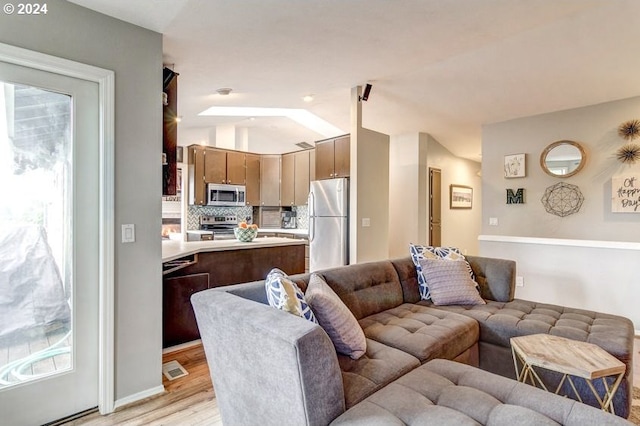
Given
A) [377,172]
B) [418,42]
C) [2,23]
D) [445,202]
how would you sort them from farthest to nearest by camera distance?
[445,202]
[377,172]
[418,42]
[2,23]

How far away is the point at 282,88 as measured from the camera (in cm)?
385

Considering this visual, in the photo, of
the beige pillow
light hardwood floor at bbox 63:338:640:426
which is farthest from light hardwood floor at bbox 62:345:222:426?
the beige pillow

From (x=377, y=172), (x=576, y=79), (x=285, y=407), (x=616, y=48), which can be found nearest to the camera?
(x=285, y=407)

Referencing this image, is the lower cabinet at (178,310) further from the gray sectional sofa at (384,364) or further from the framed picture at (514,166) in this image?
the framed picture at (514,166)

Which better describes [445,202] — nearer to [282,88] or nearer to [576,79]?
[576,79]

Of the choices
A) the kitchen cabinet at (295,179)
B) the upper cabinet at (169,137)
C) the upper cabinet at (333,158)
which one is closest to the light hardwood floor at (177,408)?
the upper cabinet at (169,137)

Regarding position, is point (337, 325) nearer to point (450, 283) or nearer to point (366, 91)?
point (450, 283)

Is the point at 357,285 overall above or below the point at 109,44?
below

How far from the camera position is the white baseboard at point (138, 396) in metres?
2.06

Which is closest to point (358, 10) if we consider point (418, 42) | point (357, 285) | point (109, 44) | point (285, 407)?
point (418, 42)

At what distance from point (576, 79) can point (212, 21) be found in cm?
392

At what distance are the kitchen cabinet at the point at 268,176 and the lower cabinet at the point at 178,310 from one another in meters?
3.61

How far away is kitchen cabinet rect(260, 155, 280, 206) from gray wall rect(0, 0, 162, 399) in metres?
4.29

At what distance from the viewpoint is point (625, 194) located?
3857 millimetres
